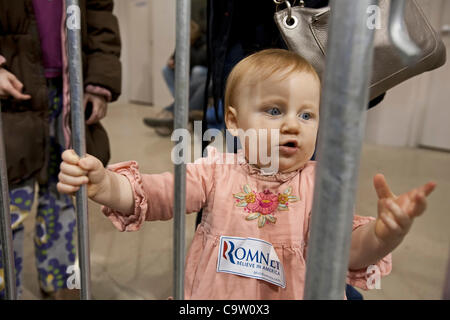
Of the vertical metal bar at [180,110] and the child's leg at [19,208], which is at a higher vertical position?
the vertical metal bar at [180,110]

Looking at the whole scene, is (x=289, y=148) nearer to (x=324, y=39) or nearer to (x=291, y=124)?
(x=291, y=124)

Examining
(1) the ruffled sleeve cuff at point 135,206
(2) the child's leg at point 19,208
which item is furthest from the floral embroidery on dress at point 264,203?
(2) the child's leg at point 19,208

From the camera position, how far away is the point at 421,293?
1.00 metres

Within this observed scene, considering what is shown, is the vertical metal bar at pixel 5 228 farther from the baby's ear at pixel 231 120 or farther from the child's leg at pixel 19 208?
the child's leg at pixel 19 208

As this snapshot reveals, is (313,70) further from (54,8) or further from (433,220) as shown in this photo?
(54,8)

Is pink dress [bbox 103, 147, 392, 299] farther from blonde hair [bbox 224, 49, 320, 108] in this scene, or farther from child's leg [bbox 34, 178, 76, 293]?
child's leg [bbox 34, 178, 76, 293]

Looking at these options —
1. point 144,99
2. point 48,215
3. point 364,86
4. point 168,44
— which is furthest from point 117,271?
point 364,86

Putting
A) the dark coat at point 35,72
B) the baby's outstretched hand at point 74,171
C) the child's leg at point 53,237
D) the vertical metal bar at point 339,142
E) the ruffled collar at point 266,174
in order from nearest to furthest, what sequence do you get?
the vertical metal bar at point 339,142 < the baby's outstretched hand at point 74,171 < the ruffled collar at point 266,174 < the dark coat at point 35,72 < the child's leg at point 53,237

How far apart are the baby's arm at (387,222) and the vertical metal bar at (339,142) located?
0.06 m

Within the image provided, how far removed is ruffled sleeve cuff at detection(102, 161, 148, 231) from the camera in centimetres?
Result: 43

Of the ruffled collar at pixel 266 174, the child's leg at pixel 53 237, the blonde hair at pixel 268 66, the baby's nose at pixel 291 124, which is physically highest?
the blonde hair at pixel 268 66

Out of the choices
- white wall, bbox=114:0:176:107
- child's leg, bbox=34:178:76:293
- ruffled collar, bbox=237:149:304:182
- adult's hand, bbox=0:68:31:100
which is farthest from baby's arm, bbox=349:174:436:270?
child's leg, bbox=34:178:76:293

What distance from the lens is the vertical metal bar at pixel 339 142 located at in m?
0.26

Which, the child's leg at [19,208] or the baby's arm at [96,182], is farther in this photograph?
the child's leg at [19,208]
